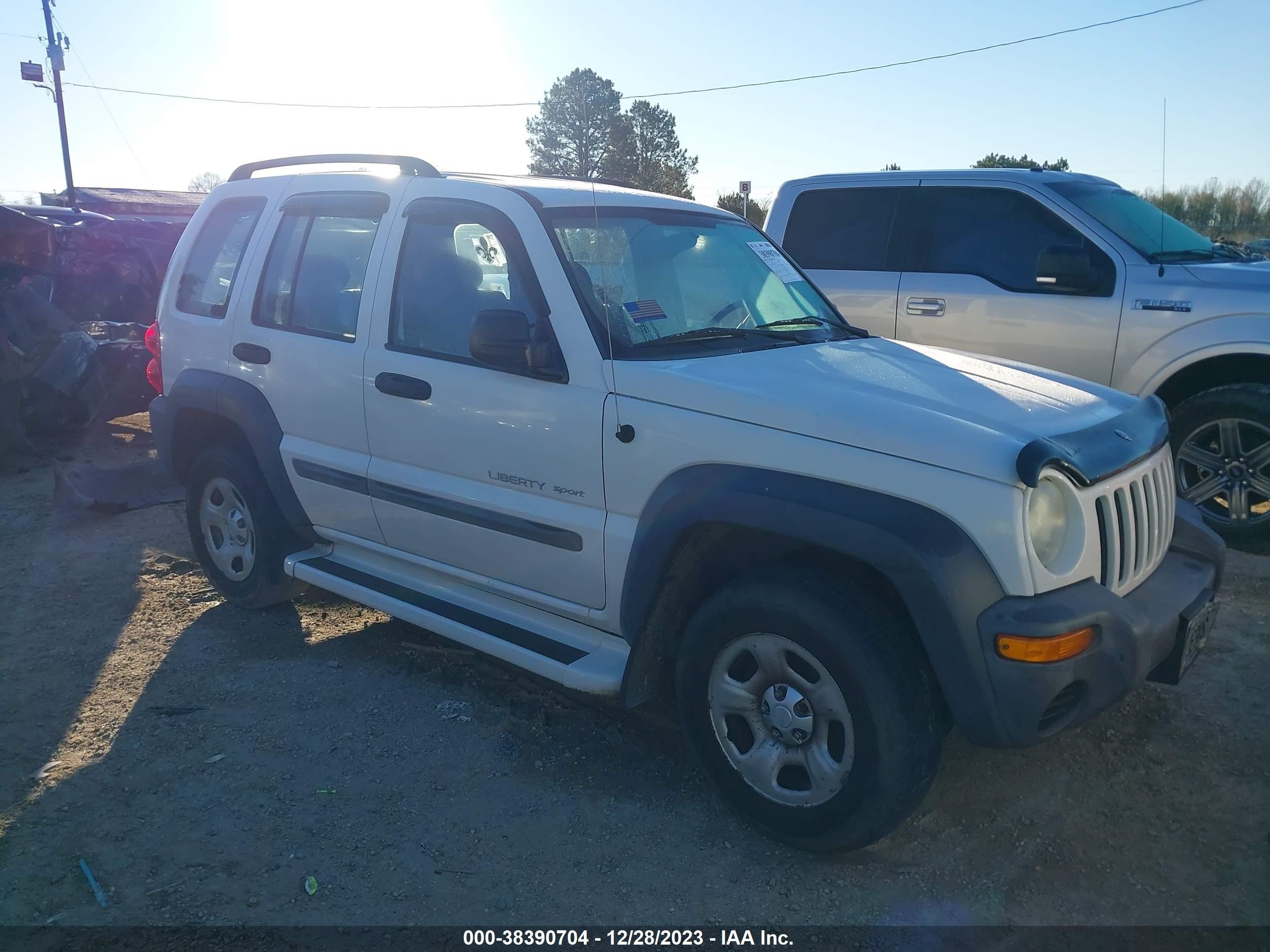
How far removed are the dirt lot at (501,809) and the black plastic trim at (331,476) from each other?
0.88 m

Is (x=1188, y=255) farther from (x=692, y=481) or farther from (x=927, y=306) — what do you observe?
(x=692, y=481)

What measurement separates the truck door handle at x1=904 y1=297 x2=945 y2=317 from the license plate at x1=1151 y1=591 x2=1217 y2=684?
140 inches

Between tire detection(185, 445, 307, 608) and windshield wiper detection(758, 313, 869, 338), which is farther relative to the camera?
tire detection(185, 445, 307, 608)

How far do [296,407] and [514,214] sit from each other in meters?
1.55

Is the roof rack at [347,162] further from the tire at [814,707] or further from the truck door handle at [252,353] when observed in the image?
the tire at [814,707]

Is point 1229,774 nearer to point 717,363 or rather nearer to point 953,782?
point 953,782

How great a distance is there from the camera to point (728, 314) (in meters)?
3.86

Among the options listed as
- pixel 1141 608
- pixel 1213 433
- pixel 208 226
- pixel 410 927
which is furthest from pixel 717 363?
pixel 1213 433

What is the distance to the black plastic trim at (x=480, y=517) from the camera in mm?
3496

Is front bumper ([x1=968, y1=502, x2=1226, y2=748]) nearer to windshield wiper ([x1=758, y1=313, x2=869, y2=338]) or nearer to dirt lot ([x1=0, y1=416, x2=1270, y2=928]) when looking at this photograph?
dirt lot ([x1=0, y1=416, x2=1270, y2=928])

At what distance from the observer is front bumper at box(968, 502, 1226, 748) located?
2.56 meters

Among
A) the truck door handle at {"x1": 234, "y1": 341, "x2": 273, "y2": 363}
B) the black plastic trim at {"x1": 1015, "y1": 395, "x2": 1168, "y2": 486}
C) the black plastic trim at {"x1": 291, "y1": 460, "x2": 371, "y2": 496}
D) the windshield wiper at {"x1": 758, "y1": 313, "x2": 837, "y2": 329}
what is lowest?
the black plastic trim at {"x1": 291, "y1": 460, "x2": 371, "y2": 496}

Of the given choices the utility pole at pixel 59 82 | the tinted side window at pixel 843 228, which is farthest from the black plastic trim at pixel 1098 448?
the utility pole at pixel 59 82

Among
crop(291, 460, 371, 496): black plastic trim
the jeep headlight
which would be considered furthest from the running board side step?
the jeep headlight
